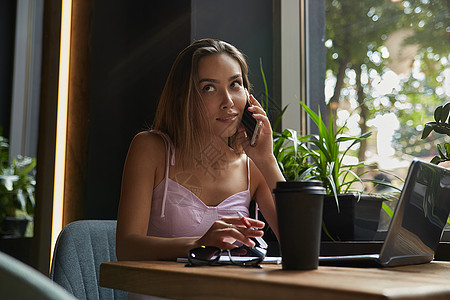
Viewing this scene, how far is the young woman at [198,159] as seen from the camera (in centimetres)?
167

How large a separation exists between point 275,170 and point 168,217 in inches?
14.6

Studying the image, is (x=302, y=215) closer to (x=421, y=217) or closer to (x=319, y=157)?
(x=421, y=217)

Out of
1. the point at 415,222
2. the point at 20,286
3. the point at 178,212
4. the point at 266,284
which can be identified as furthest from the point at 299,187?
the point at 178,212

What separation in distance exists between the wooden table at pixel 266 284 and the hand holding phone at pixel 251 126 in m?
0.83

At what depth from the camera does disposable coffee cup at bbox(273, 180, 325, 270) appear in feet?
2.86

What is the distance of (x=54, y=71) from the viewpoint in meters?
3.05

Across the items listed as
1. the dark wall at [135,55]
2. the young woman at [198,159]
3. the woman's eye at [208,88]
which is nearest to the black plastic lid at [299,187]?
the young woman at [198,159]

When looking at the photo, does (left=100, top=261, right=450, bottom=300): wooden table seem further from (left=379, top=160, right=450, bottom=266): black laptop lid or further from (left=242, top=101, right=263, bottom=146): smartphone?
(left=242, top=101, right=263, bottom=146): smartphone

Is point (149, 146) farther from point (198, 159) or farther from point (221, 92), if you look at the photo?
point (221, 92)

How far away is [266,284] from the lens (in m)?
0.70

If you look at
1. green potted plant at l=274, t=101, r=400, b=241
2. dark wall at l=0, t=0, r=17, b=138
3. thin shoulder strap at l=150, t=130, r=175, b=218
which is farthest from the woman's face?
dark wall at l=0, t=0, r=17, b=138

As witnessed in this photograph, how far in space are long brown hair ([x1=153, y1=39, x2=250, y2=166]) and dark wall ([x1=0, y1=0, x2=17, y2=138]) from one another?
3.42 meters

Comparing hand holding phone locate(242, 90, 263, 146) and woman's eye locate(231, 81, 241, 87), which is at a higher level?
woman's eye locate(231, 81, 241, 87)

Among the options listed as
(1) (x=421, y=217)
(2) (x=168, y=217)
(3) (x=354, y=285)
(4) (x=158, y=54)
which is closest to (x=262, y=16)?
(4) (x=158, y=54)
